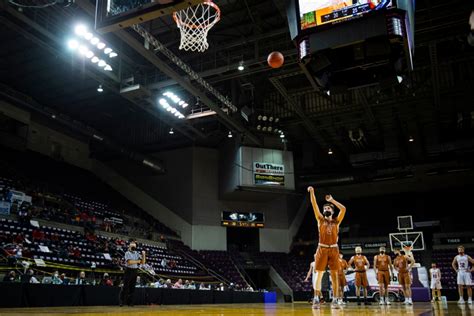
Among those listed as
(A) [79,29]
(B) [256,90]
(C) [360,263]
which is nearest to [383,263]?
(C) [360,263]

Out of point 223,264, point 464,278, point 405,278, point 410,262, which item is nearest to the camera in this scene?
point 405,278

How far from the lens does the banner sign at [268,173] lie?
1194 inches

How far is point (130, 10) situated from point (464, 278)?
13.5 meters

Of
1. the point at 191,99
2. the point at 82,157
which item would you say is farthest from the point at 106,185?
the point at 191,99

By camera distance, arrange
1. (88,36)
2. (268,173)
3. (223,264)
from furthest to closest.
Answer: (223,264)
(268,173)
(88,36)

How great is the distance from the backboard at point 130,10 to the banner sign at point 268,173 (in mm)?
23378

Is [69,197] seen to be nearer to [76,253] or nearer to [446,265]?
[76,253]

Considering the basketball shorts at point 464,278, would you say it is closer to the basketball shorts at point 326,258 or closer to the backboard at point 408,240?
the basketball shorts at point 326,258

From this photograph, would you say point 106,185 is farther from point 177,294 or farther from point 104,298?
point 104,298

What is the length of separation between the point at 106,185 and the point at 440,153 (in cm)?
2451

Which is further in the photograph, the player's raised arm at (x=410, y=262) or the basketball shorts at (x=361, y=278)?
the player's raised arm at (x=410, y=262)

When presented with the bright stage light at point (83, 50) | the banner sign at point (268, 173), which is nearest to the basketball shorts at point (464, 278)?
the bright stage light at point (83, 50)

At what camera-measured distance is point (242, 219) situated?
33.9 meters

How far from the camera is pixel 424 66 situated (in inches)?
838
